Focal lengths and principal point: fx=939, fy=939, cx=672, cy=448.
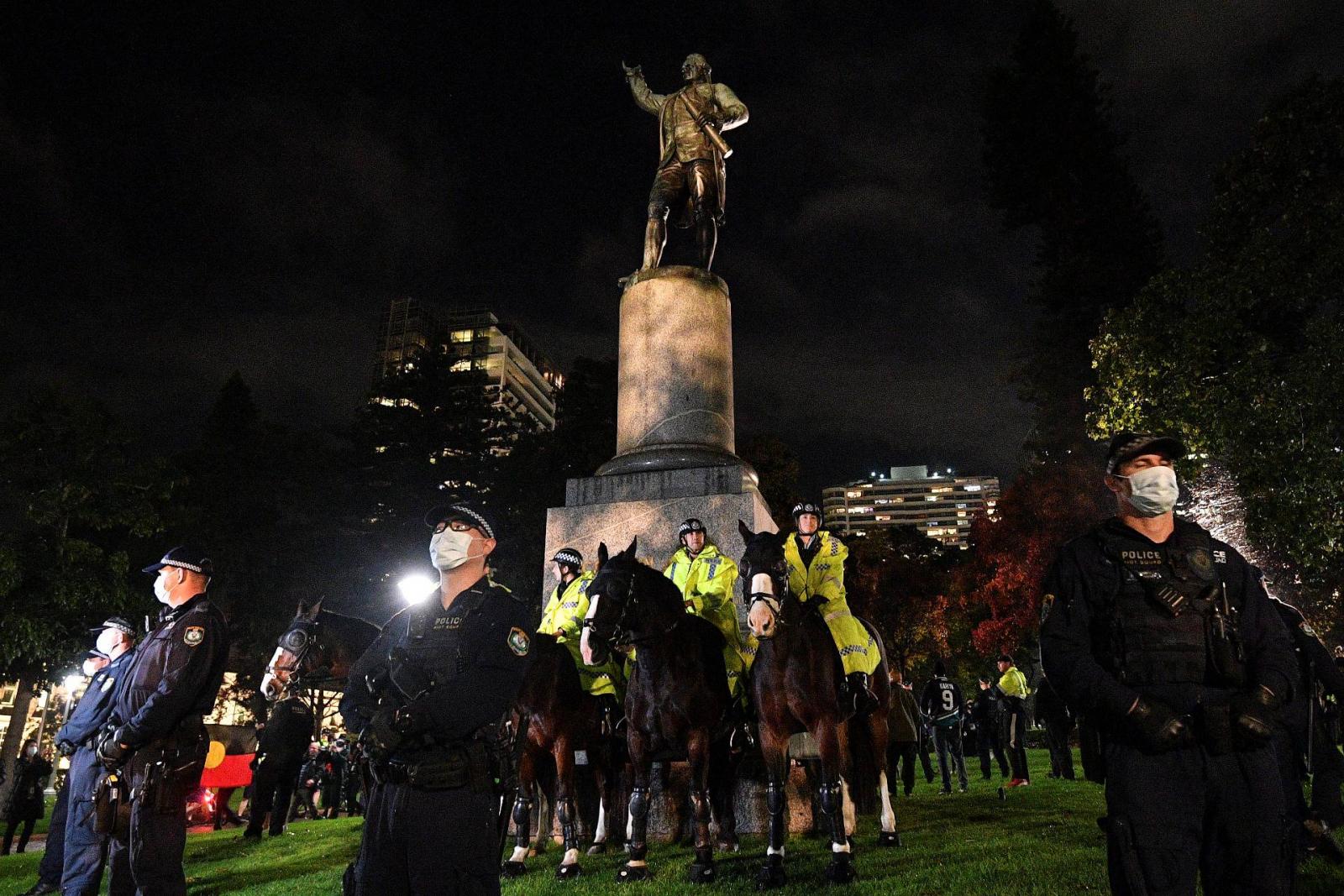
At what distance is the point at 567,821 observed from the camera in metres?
8.07

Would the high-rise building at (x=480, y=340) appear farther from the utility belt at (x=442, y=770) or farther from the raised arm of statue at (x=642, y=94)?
the utility belt at (x=442, y=770)

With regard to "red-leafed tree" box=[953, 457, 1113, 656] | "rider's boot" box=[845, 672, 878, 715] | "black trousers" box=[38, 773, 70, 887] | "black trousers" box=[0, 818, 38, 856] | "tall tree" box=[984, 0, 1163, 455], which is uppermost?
"tall tree" box=[984, 0, 1163, 455]

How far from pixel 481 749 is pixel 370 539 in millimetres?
35205

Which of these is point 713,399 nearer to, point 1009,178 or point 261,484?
point 1009,178

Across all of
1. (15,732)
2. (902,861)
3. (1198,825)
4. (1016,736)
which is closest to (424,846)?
(1198,825)

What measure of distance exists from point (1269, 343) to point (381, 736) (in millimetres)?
15732

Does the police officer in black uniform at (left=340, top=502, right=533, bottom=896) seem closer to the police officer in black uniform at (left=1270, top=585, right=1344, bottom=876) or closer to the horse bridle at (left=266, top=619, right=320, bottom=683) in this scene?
the horse bridle at (left=266, top=619, right=320, bottom=683)

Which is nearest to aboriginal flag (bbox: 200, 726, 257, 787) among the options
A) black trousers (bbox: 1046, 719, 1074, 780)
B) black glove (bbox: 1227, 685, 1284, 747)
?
black trousers (bbox: 1046, 719, 1074, 780)

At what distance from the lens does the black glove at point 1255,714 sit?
3607 mm

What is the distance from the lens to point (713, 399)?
13.0 m

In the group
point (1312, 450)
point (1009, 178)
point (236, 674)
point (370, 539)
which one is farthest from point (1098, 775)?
point (236, 674)

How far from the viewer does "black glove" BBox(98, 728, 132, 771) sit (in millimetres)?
5527

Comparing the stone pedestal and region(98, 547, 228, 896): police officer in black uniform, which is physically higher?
the stone pedestal

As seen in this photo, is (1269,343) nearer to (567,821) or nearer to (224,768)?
(567,821)
